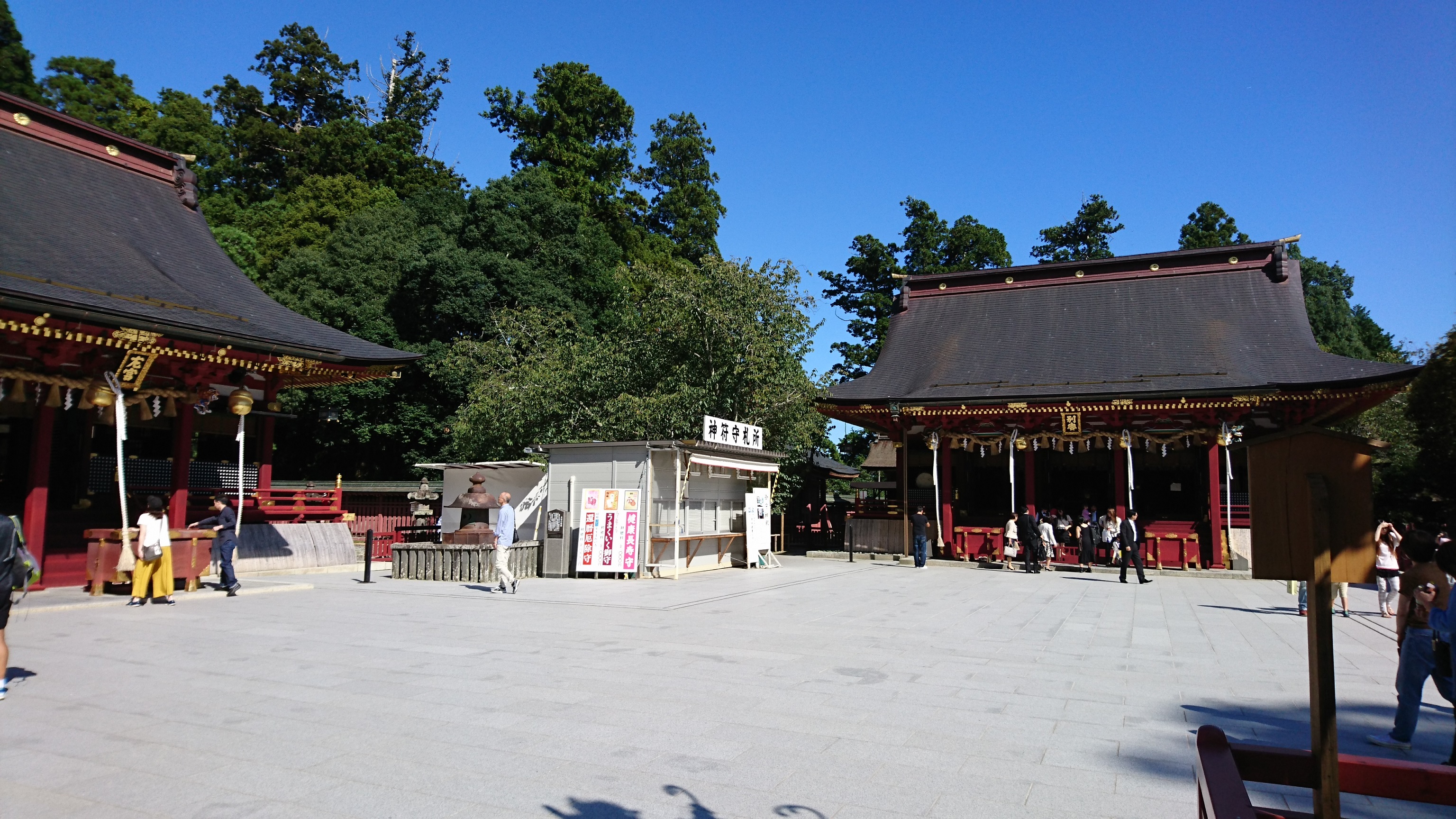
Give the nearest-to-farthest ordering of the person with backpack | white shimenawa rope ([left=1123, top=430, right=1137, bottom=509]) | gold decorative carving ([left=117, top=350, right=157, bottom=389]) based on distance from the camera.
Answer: the person with backpack < gold decorative carving ([left=117, top=350, right=157, bottom=389]) < white shimenawa rope ([left=1123, top=430, right=1137, bottom=509])

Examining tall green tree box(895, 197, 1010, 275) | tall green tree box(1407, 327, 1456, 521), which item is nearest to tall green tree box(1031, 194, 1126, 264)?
tall green tree box(895, 197, 1010, 275)

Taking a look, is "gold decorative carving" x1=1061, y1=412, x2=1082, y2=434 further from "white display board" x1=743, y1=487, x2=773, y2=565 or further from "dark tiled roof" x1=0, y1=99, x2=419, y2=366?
"dark tiled roof" x1=0, y1=99, x2=419, y2=366

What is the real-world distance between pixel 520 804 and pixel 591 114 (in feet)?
146

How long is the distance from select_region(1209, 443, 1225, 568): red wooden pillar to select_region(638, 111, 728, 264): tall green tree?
28.0 metres

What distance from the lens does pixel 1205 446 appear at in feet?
72.6

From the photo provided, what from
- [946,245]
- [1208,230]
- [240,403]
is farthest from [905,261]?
[240,403]

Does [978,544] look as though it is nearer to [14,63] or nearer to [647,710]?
[647,710]

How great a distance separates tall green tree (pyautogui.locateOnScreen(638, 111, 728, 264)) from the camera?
44.4 m

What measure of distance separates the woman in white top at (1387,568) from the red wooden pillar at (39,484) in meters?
21.0

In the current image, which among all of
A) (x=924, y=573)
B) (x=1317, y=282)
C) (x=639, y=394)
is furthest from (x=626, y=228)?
(x=1317, y=282)

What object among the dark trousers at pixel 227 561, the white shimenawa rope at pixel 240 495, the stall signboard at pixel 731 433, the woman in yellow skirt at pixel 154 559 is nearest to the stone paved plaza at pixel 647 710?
the woman in yellow skirt at pixel 154 559

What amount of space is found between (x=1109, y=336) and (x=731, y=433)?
41.4 ft

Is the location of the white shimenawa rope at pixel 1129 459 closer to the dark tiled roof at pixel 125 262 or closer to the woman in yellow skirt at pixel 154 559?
the dark tiled roof at pixel 125 262

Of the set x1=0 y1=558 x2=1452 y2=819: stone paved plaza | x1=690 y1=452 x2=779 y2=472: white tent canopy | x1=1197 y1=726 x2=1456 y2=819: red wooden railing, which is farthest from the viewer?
x1=690 y1=452 x2=779 y2=472: white tent canopy
